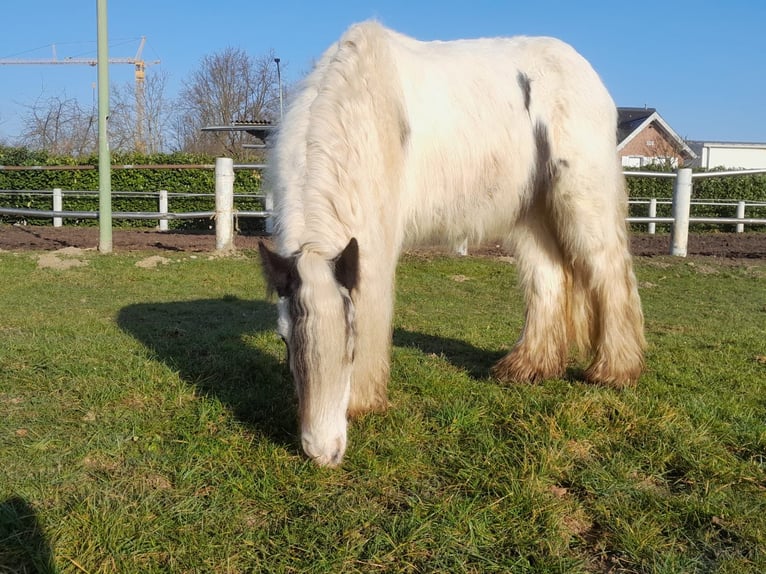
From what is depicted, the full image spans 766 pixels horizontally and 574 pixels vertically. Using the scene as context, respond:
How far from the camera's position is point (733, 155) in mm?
53375

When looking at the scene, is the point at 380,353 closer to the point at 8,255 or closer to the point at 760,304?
the point at 760,304

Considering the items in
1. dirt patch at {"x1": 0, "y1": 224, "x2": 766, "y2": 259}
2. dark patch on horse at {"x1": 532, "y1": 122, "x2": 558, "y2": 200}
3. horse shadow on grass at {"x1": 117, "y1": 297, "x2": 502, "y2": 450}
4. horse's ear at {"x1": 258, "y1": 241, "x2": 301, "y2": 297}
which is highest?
dark patch on horse at {"x1": 532, "y1": 122, "x2": 558, "y2": 200}

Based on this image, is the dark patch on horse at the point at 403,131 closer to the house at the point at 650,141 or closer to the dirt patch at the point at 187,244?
the dirt patch at the point at 187,244

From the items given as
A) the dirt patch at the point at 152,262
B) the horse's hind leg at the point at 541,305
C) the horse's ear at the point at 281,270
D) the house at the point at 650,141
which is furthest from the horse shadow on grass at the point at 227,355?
the house at the point at 650,141

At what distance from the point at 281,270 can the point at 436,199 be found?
144 cm

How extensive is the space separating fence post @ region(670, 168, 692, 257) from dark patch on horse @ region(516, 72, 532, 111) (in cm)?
861

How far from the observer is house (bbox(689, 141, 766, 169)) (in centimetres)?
5197

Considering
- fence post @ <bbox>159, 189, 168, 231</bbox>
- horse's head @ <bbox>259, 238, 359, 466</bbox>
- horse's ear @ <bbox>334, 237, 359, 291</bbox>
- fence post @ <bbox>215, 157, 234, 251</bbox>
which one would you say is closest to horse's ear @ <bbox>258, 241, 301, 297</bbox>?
horse's head @ <bbox>259, 238, 359, 466</bbox>

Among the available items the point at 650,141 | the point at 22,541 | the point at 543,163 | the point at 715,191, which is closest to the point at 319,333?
the point at 22,541

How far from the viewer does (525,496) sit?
291cm

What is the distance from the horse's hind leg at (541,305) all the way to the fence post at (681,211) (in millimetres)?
8146

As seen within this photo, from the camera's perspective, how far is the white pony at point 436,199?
3.09 meters

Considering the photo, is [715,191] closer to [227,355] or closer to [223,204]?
[223,204]

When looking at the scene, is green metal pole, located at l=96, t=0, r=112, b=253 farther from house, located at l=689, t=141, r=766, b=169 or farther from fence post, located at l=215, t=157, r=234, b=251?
house, located at l=689, t=141, r=766, b=169
